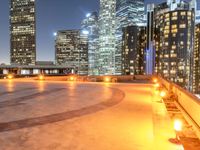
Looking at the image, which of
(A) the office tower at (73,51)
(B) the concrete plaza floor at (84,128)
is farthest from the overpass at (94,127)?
(A) the office tower at (73,51)

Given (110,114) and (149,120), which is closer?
(149,120)

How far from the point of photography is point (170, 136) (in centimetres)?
606

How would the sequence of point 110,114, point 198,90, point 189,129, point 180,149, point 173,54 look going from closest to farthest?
point 180,149
point 189,129
point 110,114
point 173,54
point 198,90

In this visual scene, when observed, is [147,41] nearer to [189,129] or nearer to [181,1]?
[181,1]

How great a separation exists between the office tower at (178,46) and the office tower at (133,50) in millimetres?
13260

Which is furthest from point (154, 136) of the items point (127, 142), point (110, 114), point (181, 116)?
point (181, 116)

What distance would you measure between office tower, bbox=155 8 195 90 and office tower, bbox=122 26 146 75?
13.3m

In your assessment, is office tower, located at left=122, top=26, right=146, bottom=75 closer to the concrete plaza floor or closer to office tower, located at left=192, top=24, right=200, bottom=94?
office tower, located at left=192, top=24, right=200, bottom=94

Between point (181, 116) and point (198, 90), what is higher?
point (181, 116)

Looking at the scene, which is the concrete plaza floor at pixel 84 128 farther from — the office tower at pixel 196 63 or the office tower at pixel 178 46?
the office tower at pixel 196 63

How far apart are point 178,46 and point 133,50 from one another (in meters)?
26.9

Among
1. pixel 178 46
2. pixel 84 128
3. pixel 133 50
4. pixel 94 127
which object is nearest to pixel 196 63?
pixel 178 46

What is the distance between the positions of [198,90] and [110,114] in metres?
156

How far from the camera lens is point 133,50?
156250 mm
